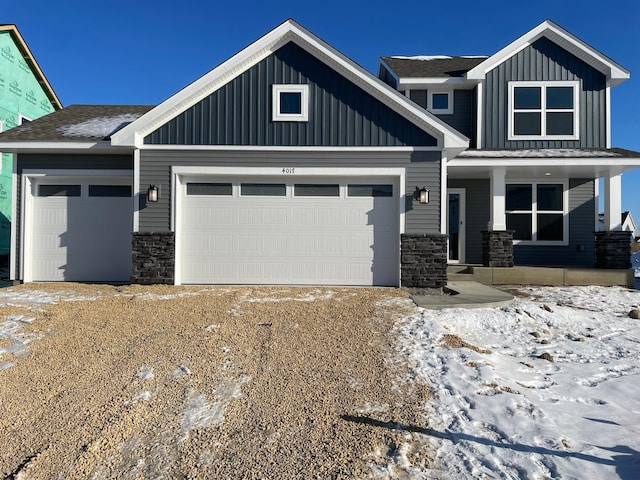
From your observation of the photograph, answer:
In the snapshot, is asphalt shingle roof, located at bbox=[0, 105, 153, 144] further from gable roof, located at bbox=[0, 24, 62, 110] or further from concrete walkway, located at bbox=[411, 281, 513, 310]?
concrete walkway, located at bbox=[411, 281, 513, 310]

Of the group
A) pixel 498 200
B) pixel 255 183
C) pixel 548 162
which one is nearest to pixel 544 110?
pixel 548 162

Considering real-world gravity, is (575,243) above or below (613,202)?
below

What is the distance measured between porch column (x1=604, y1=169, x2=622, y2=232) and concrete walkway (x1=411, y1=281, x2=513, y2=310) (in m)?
4.60

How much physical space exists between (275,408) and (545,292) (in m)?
7.67

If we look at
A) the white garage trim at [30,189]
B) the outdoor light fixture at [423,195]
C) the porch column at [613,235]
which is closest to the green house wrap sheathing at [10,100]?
the white garage trim at [30,189]

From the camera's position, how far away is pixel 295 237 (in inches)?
331

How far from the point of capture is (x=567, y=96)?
10.5 m

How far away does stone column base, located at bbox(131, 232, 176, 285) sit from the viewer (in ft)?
26.7

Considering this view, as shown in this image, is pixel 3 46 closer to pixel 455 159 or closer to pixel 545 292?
pixel 455 159

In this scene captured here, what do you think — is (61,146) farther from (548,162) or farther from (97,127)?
(548,162)

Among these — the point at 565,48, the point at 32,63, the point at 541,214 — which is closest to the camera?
the point at 565,48

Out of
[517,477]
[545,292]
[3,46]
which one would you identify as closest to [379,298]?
[545,292]

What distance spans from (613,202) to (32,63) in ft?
69.1

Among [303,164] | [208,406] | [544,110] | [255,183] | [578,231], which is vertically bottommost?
[208,406]
